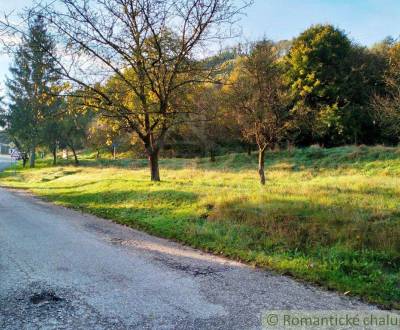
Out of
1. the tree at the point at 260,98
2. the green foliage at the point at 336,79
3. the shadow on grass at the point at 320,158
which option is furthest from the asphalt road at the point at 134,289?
the green foliage at the point at 336,79

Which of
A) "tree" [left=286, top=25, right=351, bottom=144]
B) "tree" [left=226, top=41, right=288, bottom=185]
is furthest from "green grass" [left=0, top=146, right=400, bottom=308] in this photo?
"tree" [left=286, top=25, right=351, bottom=144]

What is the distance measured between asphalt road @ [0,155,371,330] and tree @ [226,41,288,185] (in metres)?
10.6

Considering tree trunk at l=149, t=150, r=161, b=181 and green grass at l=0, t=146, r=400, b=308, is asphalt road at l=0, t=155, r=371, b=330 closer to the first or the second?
green grass at l=0, t=146, r=400, b=308

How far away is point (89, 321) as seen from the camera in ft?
13.7

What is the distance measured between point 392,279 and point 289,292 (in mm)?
1677

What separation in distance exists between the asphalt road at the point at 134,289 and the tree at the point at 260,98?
418 inches

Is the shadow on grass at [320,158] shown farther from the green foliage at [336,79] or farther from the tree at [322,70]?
the tree at [322,70]

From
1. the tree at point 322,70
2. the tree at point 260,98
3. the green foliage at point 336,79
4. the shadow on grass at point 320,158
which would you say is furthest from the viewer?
the tree at point 322,70

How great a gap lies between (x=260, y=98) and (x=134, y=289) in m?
13.6

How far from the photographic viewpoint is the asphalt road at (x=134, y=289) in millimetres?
4242

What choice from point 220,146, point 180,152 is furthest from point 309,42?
point 180,152

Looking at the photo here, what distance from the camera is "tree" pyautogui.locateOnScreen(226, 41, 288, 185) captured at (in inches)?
683

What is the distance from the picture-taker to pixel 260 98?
17359mm

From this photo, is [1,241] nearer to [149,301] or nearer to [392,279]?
[149,301]
